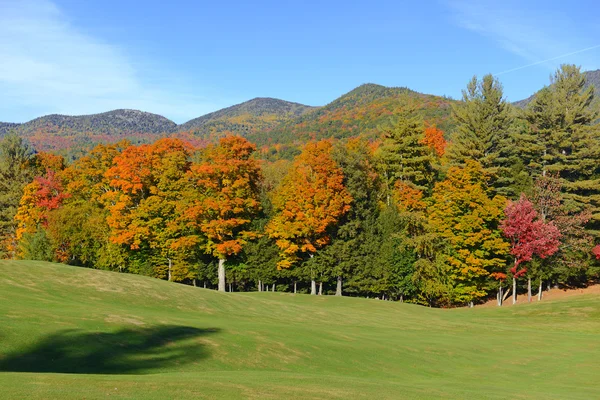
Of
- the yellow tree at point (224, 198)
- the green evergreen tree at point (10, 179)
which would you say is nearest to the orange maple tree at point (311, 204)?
the yellow tree at point (224, 198)

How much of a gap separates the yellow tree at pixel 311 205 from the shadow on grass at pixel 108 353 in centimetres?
3648

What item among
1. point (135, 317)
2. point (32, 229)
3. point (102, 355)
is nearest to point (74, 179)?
point (32, 229)

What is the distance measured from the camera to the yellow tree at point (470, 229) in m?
58.9

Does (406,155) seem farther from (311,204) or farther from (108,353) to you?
(108,353)

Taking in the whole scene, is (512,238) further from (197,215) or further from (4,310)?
(4,310)

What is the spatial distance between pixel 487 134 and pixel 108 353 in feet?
188

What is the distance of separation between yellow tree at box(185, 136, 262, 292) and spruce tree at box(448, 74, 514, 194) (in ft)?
86.1

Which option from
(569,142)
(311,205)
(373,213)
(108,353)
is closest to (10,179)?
(311,205)

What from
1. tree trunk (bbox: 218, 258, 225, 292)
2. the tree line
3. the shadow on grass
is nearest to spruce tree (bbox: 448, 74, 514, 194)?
the tree line

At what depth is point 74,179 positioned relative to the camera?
72250 millimetres

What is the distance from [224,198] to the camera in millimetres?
59281

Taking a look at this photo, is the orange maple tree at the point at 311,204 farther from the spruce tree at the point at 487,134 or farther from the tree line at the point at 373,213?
the spruce tree at the point at 487,134

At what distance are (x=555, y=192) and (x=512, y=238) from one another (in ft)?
26.5

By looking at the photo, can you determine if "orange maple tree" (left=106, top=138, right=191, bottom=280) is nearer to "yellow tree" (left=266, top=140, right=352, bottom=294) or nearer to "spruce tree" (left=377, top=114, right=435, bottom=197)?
"yellow tree" (left=266, top=140, right=352, bottom=294)
